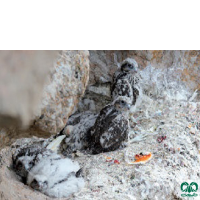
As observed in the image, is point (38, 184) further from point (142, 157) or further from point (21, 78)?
point (21, 78)

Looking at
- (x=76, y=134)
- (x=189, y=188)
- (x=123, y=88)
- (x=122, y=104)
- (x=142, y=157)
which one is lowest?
(x=189, y=188)

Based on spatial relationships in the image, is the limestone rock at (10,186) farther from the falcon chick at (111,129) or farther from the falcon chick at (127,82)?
the falcon chick at (127,82)

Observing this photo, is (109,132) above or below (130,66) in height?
below

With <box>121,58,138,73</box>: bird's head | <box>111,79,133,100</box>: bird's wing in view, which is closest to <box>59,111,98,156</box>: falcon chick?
<box>111,79,133,100</box>: bird's wing

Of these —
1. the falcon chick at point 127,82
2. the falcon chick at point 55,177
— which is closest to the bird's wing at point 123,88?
the falcon chick at point 127,82

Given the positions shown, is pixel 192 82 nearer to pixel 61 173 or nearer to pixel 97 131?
pixel 97 131

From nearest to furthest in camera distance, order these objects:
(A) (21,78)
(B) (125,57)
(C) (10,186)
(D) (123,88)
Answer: (A) (21,78), (C) (10,186), (D) (123,88), (B) (125,57)

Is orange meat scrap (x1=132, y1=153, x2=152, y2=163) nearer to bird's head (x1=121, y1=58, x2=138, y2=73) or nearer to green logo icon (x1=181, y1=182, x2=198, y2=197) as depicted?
green logo icon (x1=181, y1=182, x2=198, y2=197)

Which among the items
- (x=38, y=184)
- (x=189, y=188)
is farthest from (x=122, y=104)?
(x=38, y=184)
